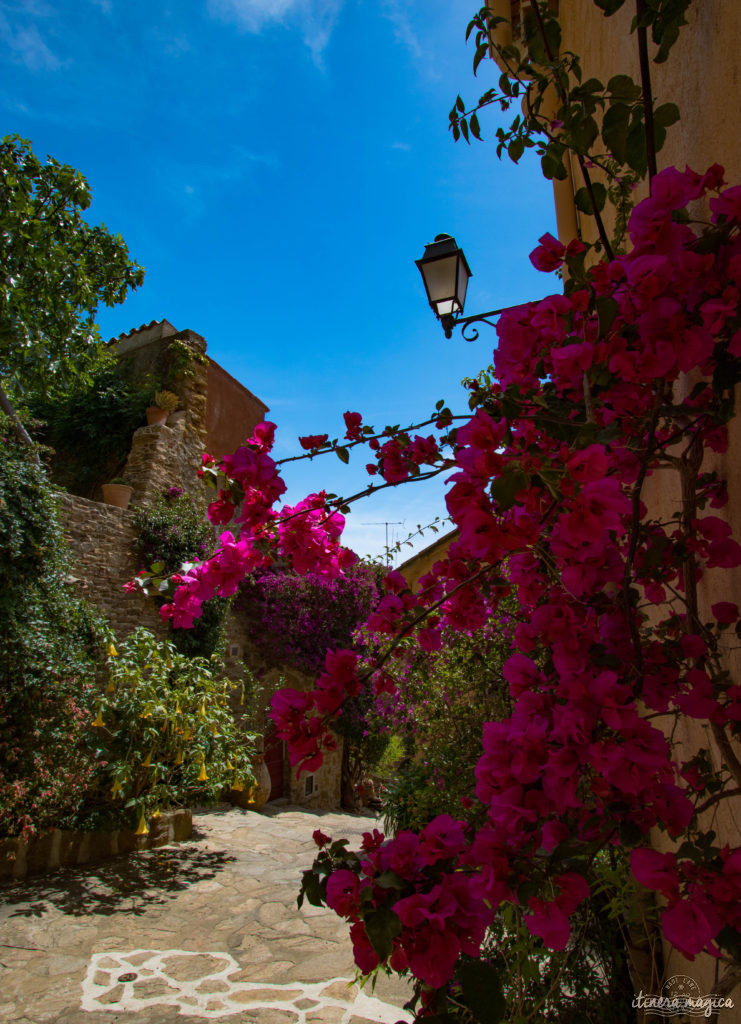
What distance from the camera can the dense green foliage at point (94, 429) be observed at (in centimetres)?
1052

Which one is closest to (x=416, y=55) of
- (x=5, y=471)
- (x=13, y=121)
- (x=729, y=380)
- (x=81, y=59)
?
(x=729, y=380)

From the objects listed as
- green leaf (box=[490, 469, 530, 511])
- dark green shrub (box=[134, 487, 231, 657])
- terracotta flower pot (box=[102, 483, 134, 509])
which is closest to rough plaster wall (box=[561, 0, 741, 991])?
green leaf (box=[490, 469, 530, 511])

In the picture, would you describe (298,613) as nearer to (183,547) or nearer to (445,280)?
(183,547)

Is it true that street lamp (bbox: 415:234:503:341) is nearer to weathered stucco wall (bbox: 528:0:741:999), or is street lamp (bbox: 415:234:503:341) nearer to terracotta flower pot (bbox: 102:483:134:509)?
weathered stucco wall (bbox: 528:0:741:999)

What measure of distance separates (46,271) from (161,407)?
3926 millimetres

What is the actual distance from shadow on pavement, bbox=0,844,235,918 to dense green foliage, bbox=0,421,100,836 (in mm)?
472

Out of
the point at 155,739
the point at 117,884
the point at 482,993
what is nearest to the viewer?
the point at 482,993

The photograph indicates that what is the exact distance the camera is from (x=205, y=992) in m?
3.36

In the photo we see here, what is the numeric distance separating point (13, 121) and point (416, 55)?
5.50 meters

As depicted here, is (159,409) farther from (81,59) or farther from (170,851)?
(170,851)

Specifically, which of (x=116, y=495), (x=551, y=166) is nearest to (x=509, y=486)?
(x=551, y=166)

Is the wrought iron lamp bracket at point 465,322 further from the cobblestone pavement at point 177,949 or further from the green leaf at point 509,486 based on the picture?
the cobblestone pavement at point 177,949

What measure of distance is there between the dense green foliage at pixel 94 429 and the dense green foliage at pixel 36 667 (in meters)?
4.75

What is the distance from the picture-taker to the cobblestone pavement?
3.17 meters
